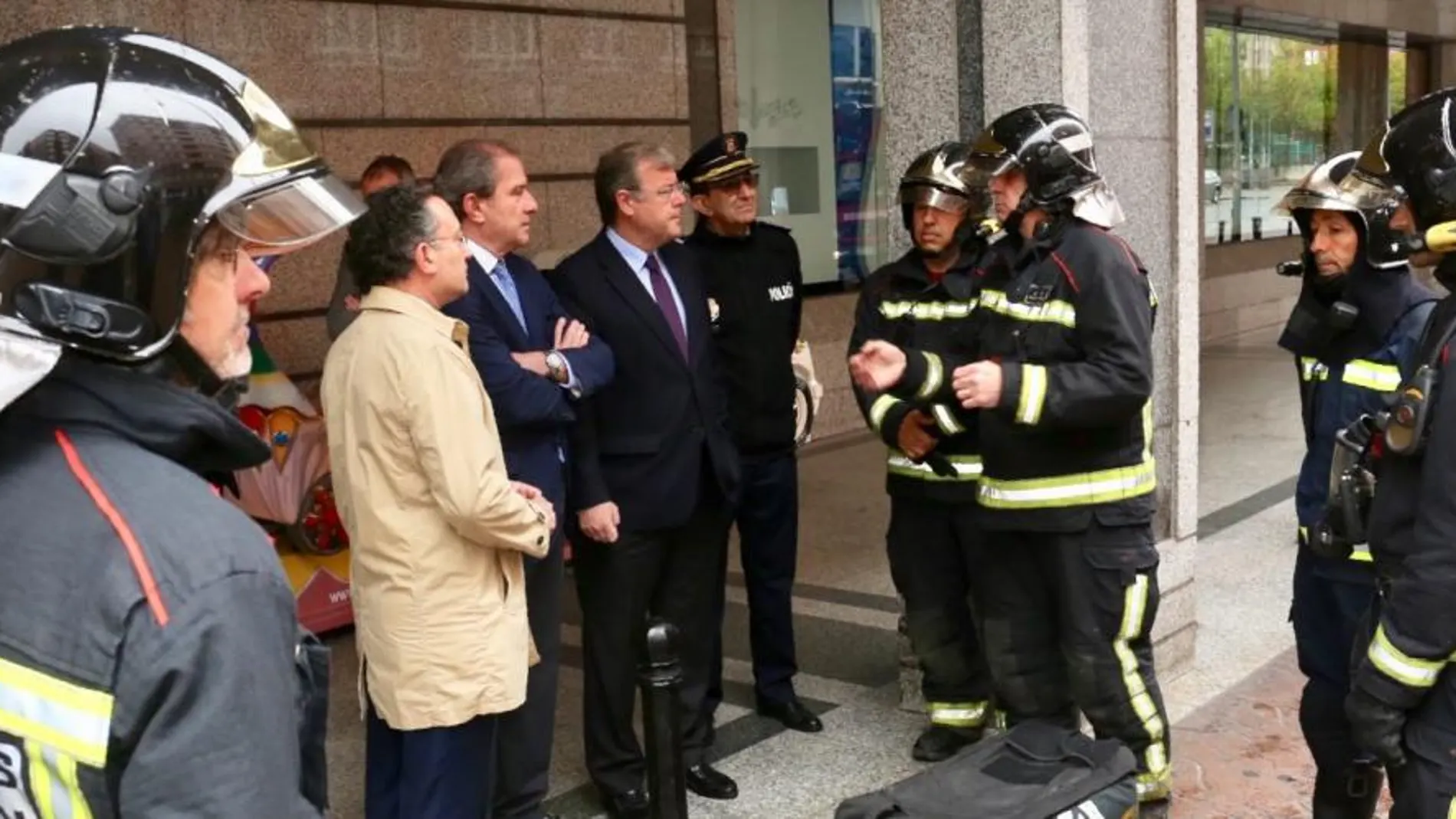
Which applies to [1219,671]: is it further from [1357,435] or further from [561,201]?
[561,201]

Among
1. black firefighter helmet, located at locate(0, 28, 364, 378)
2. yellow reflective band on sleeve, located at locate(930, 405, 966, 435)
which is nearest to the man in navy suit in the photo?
yellow reflective band on sleeve, located at locate(930, 405, 966, 435)

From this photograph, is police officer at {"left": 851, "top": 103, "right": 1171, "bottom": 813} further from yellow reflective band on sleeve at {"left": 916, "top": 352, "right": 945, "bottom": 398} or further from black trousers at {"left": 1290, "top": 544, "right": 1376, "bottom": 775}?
black trousers at {"left": 1290, "top": 544, "right": 1376, "bottom": 775}

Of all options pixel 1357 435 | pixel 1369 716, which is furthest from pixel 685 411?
pixel 1369 716

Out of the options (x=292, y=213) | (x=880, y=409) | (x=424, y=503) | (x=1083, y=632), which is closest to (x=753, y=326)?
(x=880, y=409)

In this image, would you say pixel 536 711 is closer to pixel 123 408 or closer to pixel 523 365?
pixel 523 365

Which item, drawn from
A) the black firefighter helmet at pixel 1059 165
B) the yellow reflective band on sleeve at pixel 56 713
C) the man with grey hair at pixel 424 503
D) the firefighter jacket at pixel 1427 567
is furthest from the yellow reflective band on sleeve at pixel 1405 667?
the yellow reflective band on sleeve at pixel 56 713

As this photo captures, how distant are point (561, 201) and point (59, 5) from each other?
116 inches

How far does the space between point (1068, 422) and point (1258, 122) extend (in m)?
16.3

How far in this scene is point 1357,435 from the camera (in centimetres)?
344

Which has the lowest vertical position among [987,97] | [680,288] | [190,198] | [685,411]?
[685,411]

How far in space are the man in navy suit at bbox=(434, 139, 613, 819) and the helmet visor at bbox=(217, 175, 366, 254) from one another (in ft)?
6.53

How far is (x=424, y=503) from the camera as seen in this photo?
340cm

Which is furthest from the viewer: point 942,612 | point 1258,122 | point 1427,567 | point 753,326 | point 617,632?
point 1258,122

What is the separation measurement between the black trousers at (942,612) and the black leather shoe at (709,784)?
77 centimetres
